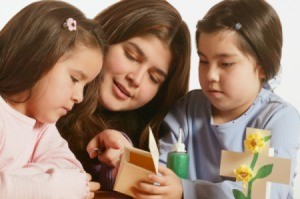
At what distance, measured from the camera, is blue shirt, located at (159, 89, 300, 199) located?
1.33 meters

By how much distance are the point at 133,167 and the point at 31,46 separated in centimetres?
36

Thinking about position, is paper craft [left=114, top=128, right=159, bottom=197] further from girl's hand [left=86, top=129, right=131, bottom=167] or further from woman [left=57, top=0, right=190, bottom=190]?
woman [left=57, top=0, right=190, bottom=190]

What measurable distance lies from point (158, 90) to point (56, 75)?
20.6 inches

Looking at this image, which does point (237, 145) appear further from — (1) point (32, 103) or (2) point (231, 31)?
(1) point (32, 103)

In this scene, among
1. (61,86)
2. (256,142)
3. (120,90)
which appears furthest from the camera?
(120,90)

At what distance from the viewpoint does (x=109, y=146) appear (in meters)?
1.44

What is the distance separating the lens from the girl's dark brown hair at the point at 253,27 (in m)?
1.42

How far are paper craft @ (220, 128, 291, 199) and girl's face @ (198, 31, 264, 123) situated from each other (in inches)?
10.5

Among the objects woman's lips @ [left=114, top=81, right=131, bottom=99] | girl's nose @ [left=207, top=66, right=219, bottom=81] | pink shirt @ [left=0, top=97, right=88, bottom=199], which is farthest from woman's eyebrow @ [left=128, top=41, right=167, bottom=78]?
pink shirt @ [left=0, top=97, right=88, bottom=199]

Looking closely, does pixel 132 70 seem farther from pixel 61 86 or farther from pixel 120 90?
pixel 61 86

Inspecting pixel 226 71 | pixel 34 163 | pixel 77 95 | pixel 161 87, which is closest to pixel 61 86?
pixel 77 95

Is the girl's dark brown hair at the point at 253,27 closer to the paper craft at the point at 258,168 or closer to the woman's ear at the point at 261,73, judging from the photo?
the woman's ear at the point at 261,73

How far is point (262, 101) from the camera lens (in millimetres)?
1515

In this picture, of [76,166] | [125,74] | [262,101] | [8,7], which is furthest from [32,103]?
[8,7]
